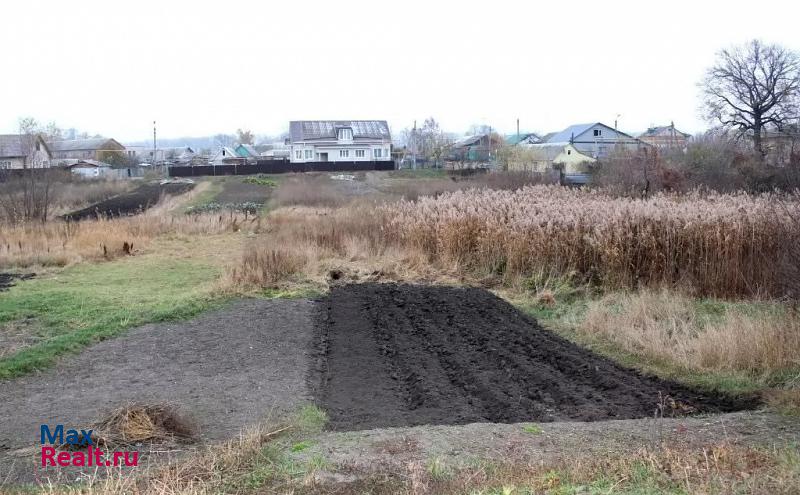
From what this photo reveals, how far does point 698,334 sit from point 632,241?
4234 millimetres

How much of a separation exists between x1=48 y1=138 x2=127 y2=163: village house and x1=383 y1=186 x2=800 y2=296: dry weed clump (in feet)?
322

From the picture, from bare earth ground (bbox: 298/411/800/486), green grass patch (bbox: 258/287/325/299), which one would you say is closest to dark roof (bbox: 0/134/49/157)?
green grass patch (bbox: 258/287/325/299)

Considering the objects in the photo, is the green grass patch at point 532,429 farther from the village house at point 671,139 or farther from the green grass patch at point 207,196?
the village house at point 671,139

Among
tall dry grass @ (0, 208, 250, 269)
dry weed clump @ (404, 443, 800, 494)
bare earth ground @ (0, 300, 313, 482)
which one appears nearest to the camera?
dry weed clump @ (404, 443, 800, 494)

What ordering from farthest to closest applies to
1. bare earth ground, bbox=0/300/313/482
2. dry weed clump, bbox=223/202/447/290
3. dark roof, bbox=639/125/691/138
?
dark roof, bbox=639/125/691/138 → dry weed clump, bbox=223/202/447/290 → bare earth ground, bbox=0/300/313/482

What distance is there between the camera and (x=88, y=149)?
109438 mm

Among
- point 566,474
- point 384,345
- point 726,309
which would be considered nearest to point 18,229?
point 384,345

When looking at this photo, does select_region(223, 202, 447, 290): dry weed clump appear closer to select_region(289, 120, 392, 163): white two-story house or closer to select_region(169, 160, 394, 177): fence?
select_region(169, 160, 394, 177): fence

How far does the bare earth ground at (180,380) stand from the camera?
21.3ft

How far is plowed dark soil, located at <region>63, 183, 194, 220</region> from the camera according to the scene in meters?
33.7

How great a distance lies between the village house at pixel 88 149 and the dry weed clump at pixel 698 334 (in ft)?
340

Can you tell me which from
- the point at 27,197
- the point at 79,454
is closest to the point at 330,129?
the point at 27,197

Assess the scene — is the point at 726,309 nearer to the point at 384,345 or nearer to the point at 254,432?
the point at 384,345

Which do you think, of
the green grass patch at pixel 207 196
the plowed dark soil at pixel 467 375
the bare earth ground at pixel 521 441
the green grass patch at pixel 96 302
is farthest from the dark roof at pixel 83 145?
the bare earth ground at pixel 521 441
